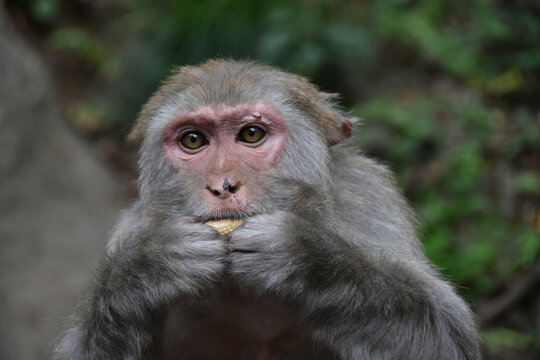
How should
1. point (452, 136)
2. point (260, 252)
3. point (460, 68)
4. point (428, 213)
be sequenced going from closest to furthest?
1. point (260, 252)
2. point (428, 213)
3. point (452, 136)
4. point (460, 68)

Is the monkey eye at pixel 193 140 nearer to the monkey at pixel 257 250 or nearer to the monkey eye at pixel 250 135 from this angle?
the monkey at pixel 257 250

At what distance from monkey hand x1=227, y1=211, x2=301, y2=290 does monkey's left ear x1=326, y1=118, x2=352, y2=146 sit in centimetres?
120

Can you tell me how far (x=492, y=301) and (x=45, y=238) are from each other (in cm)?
544

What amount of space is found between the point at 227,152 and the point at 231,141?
0.10 metres

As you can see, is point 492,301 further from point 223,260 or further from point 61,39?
point 61,39

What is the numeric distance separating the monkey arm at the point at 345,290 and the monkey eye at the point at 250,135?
0.63m

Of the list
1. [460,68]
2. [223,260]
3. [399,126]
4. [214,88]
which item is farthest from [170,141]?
[460,68]

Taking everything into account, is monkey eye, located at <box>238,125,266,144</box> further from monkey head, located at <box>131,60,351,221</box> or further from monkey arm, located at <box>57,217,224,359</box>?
monkey arm, located at <box>57,217,224,359</box>

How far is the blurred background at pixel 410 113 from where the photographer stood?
28.0 feet

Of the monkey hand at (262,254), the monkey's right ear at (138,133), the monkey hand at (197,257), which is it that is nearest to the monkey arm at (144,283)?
the monkey hand at (197,257)

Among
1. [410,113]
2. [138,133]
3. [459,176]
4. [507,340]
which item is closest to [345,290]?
[138,133]

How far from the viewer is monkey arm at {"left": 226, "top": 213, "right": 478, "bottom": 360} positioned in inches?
156

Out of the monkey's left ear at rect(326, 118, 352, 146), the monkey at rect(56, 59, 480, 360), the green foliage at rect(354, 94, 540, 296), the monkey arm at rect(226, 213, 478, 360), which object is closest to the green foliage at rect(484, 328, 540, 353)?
the green foliage at rect(354, 94, 540, 296)

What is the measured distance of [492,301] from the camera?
850 centimetres
